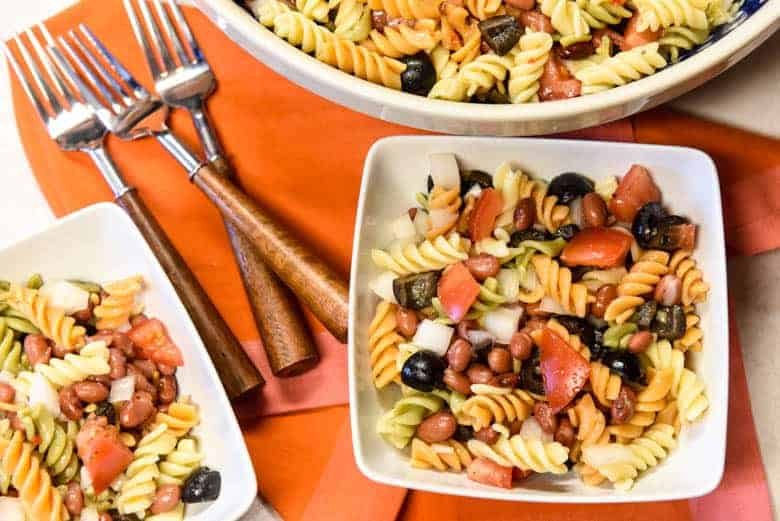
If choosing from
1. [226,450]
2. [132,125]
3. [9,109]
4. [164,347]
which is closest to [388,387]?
[226,450]

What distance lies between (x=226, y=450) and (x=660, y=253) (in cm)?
83

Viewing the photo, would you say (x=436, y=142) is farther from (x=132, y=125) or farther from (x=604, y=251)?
(x=132, y=125)

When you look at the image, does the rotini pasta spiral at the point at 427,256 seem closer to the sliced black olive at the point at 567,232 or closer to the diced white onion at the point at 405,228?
the diced white onion at the point at 405,228

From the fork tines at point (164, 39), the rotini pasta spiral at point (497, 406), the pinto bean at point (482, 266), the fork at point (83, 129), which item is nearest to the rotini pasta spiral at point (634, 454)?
the rotini pasta spiral at point (497, 406)

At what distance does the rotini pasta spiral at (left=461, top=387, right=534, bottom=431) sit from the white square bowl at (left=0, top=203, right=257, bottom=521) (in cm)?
40

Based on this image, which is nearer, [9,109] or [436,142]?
[436,142]

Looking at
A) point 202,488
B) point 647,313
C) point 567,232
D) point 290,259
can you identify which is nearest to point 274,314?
point 290,259

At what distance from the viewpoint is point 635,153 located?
5.45ft

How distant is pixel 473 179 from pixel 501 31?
0.89 ft

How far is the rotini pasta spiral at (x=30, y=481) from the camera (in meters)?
1.65

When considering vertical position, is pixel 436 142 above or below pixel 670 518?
above

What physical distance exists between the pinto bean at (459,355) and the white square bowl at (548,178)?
0.14 meters

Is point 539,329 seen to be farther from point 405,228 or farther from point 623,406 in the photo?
point 405,228

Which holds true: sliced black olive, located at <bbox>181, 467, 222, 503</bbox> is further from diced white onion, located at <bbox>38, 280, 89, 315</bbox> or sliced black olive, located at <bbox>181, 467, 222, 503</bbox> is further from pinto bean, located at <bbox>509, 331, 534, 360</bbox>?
pinto bean, located at <bbox>509, 331, 534, 360</bbox>
